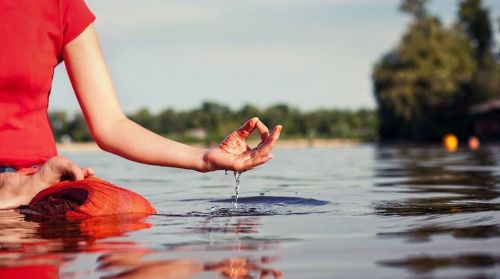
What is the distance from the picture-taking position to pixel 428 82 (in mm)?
57719

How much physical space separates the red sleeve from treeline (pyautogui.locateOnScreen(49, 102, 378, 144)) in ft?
324

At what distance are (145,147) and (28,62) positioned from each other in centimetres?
56

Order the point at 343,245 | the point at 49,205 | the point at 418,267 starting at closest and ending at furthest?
1. the point at 418,267
2. the point at 343,245
3. the point at 49,205

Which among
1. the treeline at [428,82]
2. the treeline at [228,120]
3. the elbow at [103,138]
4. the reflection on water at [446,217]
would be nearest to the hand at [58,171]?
the elbow at [103,138]

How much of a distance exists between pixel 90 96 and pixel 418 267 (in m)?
1.70

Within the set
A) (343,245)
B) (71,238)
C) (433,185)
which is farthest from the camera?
(433,185)

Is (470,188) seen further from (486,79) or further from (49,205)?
(486,79)

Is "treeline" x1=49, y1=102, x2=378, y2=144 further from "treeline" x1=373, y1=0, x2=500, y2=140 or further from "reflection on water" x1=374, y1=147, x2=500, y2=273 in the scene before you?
"reflection on water" x1=374, y1=147, x2=500, y2=273

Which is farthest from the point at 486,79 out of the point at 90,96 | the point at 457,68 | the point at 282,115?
the point at 90,96

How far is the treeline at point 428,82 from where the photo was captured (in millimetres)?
57062

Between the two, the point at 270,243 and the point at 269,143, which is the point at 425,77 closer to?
the point at 269,143

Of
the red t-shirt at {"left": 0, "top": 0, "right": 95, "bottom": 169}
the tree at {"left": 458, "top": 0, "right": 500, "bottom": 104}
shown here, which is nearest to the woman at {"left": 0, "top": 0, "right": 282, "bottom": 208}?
the red t-shirt at {"left": 0, "top": 0, "right": 95, "bottom": 169}

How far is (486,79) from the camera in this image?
208 ft

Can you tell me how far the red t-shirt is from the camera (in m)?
3.38
